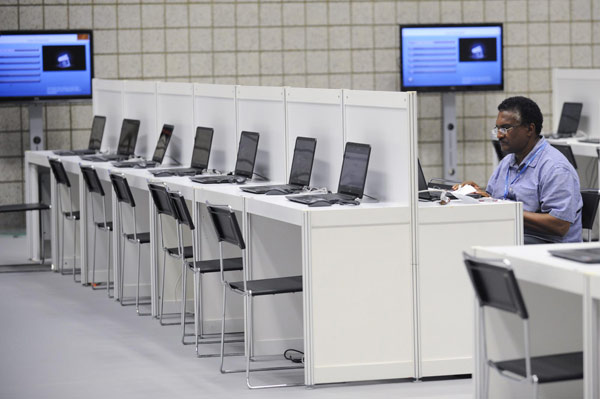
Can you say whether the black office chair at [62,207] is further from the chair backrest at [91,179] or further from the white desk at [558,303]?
the white desk at [558,303]

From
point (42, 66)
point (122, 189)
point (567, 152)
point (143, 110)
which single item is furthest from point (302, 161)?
point (42, 66)

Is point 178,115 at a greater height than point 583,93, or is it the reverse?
point 583,93

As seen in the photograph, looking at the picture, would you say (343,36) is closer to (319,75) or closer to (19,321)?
(319,75)

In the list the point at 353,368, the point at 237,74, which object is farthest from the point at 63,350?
the point at 237,74

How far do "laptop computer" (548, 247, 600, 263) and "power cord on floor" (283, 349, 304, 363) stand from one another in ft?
6.77

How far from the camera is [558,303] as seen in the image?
412 cm

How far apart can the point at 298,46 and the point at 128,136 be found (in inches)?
114

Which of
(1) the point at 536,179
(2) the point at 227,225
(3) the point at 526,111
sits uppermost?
(3) the point at 526,111

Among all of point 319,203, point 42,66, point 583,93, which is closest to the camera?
point 319,203

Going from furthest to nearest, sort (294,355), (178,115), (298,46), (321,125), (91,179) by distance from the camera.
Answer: (298,46) < (178,115) < (91,179) < (321,125) < (294,355)

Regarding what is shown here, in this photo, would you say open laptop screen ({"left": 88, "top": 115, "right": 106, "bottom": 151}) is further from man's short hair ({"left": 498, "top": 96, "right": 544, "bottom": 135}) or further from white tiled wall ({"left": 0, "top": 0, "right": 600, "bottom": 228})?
man's short hair ({"left": 498, "top": 96, "right": 544, "bottom": 135})

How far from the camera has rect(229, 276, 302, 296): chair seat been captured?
5.21 m

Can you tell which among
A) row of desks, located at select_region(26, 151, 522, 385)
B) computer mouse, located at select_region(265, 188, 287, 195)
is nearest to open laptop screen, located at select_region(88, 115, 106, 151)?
computer mouse, located at select_region(265, 188, 287, 195)

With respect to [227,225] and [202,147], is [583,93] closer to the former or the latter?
[202,147]
